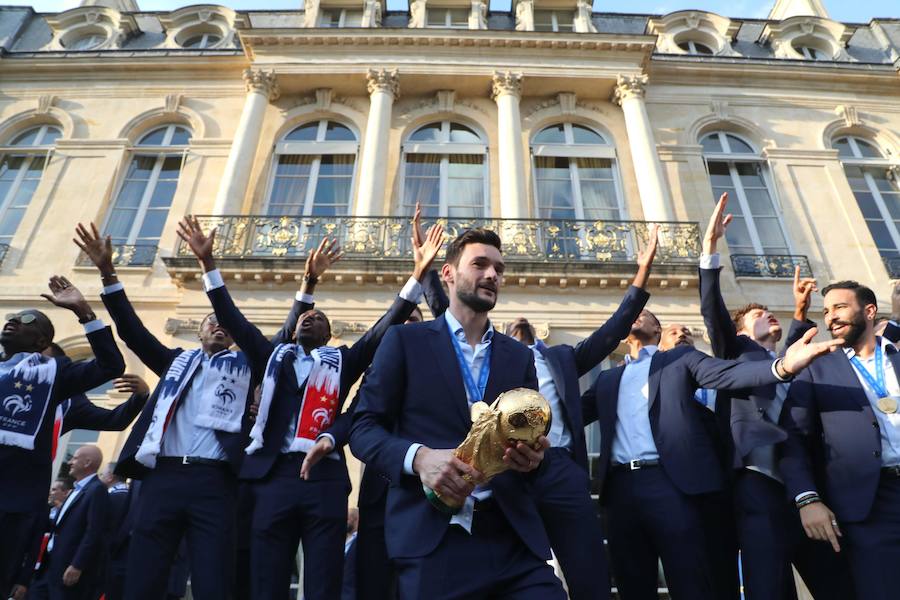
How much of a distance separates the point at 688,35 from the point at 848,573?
1510cm

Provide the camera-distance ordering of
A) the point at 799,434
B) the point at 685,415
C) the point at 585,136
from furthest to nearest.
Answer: the point at 585,136, the point at 685,415, the point at 799,434

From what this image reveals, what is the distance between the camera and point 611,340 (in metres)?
3.68

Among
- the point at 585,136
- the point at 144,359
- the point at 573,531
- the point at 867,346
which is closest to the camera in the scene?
the point at 573,531

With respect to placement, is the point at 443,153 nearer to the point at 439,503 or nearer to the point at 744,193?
the point at 744,193

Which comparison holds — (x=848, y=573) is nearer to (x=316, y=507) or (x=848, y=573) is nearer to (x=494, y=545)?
(x=494, y=545)

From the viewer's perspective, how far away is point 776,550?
3186 millimetres

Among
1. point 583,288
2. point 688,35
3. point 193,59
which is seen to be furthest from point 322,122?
point 688,35

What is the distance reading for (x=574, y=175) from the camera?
12.4m

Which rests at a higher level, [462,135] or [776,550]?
[462,135]

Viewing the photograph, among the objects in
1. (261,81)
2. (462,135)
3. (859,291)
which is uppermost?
(261,81)

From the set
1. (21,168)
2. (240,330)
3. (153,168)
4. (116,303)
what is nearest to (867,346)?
(240,330)

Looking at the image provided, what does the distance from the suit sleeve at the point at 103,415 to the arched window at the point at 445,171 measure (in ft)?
25.5

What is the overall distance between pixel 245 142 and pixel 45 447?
30.2ft

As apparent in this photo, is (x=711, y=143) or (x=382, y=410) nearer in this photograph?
(x=382, y=410)
